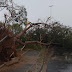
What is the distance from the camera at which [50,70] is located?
33.1 ft

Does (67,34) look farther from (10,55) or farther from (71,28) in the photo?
(10,55)

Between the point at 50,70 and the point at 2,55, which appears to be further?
the point at 2,55

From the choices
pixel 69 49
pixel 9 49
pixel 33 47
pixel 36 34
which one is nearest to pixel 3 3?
pixel 9 49

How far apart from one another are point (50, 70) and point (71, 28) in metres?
→ 12.5

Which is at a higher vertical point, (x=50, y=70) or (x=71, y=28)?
(x=71, y=28)

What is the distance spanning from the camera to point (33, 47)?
1942 cm

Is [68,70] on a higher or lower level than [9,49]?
lower

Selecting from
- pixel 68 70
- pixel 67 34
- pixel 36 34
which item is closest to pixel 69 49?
pixel 67 34

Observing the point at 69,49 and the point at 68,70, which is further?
the point at 69,49

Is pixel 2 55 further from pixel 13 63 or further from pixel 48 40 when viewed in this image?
pixel 48 40

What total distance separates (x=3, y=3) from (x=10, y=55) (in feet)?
11.8

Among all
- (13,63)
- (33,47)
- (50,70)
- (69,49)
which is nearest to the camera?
(50,70)

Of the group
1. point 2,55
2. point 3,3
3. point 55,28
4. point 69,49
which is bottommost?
point 69,49

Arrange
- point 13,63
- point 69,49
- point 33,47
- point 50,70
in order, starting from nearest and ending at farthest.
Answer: point 50,70 → point 13,63 → point 33,47 → point 69,49
